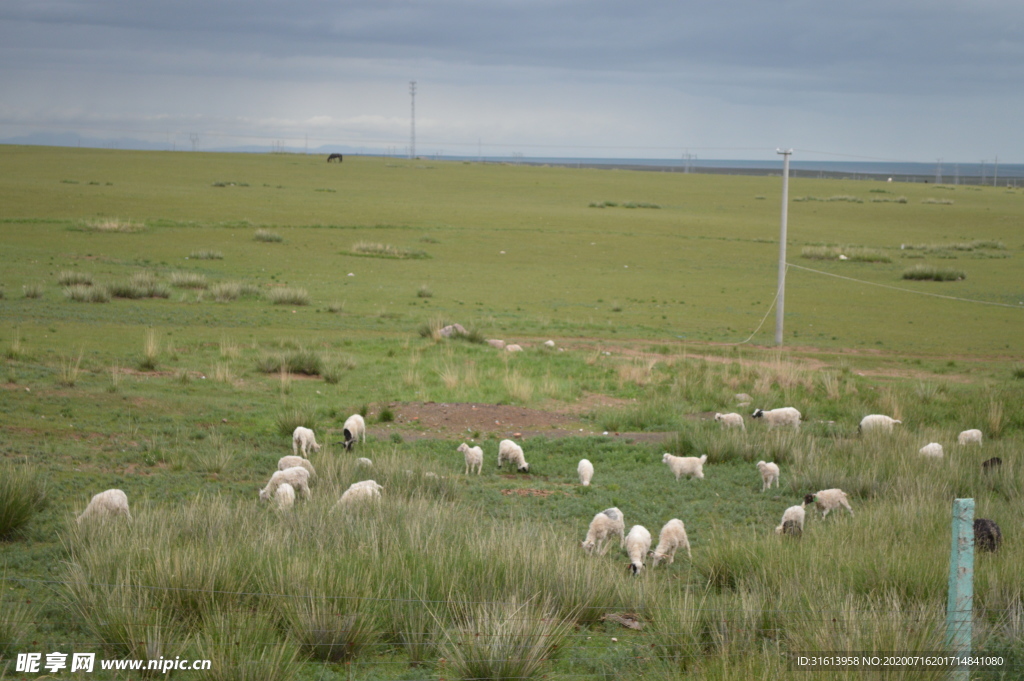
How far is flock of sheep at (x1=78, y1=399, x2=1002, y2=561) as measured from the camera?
28.5 ft

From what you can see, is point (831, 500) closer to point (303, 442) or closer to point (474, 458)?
point (474, 458)

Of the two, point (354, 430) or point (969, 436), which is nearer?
point (354, 430)

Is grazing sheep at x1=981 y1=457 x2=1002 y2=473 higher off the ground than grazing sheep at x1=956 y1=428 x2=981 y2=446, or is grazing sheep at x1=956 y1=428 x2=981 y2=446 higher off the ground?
grazing sheep at x1=981 y1=457 x2=1002 y2=473

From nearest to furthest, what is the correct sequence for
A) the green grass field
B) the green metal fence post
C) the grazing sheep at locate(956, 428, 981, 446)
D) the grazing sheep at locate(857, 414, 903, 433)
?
1. the green metal fence post
2. the green grass field
3. the grazing sheep at locate(956, 428, 981, 446)
4. the grazing sheep at locate(857, 414, 903, 433)

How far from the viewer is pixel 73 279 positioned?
96.1 feet

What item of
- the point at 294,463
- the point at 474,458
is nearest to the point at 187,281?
the point at 294,463

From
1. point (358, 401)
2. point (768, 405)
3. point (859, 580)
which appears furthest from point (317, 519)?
point (768, 405)

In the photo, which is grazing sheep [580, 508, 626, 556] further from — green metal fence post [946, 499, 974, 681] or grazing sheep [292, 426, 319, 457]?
grazing sheep [292, 426, 319, 457]

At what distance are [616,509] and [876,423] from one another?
7.76m

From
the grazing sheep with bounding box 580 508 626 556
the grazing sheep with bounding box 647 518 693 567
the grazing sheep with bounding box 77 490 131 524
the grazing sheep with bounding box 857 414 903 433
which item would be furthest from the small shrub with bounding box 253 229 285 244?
the grazing sheep with bounding box 647 518 693 567

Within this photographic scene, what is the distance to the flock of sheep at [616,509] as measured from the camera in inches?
342

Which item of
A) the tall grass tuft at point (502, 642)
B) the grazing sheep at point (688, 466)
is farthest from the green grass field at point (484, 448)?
the grazing sheep at point (688, 466)

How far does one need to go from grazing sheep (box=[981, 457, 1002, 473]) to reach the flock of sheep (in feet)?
0.04

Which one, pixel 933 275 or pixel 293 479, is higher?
pixel 933 275
